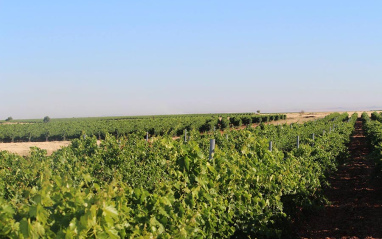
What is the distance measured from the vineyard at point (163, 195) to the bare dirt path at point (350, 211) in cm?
41

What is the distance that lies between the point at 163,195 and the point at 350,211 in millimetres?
6827

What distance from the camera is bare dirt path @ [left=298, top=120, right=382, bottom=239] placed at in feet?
25.1

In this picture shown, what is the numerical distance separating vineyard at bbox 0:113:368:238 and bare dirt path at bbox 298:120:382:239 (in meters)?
0.41

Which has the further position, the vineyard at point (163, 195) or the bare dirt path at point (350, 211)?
the bare dirt path at point (350, 211)

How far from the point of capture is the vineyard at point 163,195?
9.00 feet

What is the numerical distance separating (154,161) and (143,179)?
1003 millimetres

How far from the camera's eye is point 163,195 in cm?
400

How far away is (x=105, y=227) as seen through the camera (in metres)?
2.68

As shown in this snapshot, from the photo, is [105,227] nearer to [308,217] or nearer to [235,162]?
[235,162]

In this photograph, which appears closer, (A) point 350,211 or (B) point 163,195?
(B) point 163,195

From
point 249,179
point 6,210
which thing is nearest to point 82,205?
point 6,210

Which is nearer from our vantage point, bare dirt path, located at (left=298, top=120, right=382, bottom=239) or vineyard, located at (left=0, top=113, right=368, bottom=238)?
vineyard, located at (left=0, top=113, right=368, bottom=238)

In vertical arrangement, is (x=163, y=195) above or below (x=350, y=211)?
A: above

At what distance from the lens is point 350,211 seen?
30.1ft
